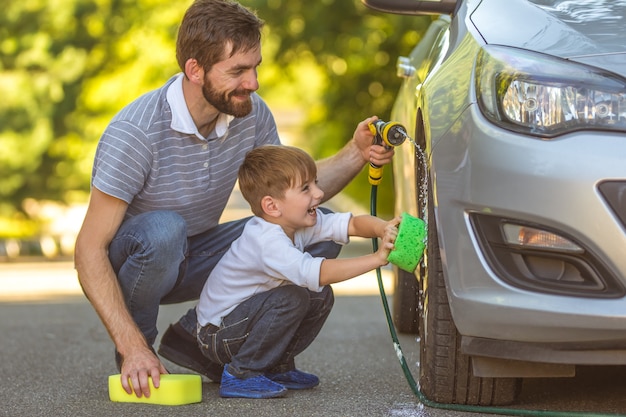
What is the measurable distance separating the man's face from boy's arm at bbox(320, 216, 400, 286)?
57 cm

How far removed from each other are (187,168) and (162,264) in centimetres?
35

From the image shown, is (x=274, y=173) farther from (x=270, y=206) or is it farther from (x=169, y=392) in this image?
(x=169, y=392)

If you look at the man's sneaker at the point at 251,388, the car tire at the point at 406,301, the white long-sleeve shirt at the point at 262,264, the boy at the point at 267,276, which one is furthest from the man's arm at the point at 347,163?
the car tire at the point at 406,301

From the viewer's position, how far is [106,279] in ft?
12.8

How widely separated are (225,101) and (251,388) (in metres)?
0.95

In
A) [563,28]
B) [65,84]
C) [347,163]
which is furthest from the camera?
[65,84]

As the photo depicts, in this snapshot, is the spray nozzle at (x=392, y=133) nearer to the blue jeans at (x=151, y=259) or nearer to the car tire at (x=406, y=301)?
the blue jeans at (x=151, y=259)

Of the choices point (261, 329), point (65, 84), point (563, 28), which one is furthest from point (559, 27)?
point (65, 84)

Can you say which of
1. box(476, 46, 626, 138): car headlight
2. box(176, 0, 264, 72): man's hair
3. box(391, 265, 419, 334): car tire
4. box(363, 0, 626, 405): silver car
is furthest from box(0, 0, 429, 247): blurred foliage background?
box(476, 46, 626, 138): car headlight

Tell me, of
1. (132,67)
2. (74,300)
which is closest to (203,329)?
(74,300)

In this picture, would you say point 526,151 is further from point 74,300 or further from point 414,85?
point 74,300

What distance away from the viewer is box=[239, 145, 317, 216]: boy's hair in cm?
384

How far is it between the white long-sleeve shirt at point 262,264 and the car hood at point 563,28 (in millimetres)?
892

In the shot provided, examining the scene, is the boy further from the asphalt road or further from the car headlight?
the car headlight
